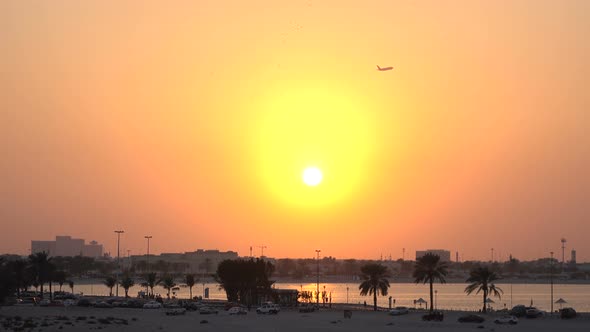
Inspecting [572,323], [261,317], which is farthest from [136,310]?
[572,323]

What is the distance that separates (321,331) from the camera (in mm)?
73500

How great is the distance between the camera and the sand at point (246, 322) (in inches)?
2874

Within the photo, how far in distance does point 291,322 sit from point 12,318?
24431 millimetres

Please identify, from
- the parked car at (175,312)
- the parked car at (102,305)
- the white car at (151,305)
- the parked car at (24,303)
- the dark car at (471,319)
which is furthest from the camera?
the white car at (151,305)

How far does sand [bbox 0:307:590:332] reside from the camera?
7300 cm

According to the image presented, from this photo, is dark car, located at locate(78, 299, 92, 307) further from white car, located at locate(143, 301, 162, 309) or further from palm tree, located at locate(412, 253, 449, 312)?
palm tree, located at locate(412, 253, 449, 312)

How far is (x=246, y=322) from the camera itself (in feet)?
270

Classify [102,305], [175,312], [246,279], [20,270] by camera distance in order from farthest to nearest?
[20,270]
[246,279]
[102,305]
[175,312]

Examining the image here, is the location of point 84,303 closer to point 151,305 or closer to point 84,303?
point 84,303

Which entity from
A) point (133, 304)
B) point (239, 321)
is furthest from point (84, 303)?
point (239, 321)

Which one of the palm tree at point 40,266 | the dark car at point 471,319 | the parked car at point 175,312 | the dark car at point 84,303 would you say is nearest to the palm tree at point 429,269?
the dark car at point 471,319

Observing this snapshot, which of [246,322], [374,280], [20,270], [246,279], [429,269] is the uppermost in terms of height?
[429,269]

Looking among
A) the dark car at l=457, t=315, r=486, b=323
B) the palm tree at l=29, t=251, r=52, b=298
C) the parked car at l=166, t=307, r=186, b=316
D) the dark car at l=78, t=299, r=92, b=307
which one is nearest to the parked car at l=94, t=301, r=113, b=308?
the dark car at l=78, t=299, r=92, b=307

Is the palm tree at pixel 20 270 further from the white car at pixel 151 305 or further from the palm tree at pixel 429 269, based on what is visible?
the palm tree at pixel 429 269
